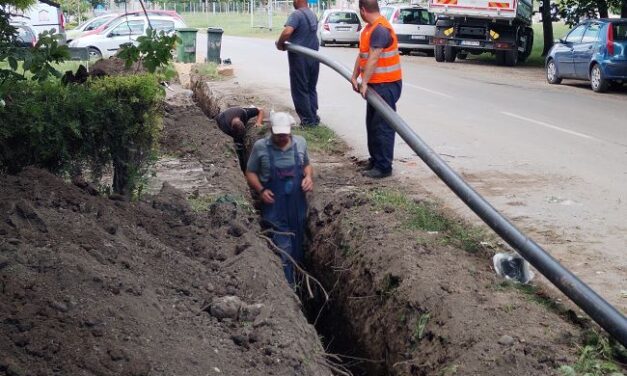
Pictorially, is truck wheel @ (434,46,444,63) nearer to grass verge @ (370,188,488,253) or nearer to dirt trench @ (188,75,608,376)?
dirt trench @ (188,75,608,376)

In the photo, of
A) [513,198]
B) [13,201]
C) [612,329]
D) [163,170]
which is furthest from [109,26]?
[612,329]

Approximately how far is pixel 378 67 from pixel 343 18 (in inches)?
1120

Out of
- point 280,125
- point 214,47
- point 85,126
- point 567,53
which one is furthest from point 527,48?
point 85,126

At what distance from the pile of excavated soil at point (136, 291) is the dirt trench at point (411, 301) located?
29.8 inches

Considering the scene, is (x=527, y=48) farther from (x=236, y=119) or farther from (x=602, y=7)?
(x=236, y=119)

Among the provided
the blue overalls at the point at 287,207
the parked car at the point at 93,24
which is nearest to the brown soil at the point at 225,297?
the blue overalls at the point at 287,207

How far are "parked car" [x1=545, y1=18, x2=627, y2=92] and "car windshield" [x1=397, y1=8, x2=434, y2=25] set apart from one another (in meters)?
10.3

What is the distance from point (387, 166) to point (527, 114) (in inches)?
246

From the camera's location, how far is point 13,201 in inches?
214

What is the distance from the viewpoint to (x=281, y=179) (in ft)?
27.3

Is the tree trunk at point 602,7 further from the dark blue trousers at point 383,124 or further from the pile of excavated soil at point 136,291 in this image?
the pile of excavated soil at point 136,291

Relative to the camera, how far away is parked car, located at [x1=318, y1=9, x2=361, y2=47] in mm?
36281

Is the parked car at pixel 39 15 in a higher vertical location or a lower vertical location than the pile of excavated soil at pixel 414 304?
higher

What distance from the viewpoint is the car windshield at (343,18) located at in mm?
36312
